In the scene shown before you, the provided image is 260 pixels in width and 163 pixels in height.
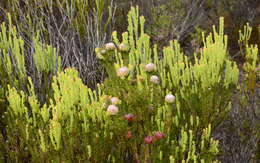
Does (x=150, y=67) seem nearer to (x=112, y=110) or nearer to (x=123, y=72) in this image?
(x=123, y=72)

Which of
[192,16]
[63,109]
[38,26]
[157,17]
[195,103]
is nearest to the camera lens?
[63,109]

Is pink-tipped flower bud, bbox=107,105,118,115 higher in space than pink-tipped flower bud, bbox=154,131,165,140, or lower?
higher

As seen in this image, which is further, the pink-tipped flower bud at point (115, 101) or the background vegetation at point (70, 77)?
the background vegetation at point (70, 77)

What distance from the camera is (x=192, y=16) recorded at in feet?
20.1

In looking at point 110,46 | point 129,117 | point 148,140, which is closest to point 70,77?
point 110,46

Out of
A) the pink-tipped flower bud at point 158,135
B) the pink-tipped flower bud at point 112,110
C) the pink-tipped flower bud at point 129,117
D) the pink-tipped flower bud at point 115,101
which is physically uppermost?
the pink-tipped flower bud at point 115,101

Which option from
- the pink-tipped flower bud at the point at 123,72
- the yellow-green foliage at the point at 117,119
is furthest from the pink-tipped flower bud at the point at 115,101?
the pink-tipped flower bud at the point at 123,72

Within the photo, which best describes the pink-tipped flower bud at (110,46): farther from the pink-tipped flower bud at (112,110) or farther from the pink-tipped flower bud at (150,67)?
the pink-tipped flower bud at (112,110)

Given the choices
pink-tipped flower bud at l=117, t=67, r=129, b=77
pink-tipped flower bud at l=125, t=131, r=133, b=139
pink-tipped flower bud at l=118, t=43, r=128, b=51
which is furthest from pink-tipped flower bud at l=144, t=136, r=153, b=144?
pink-tipped flower bud at l=118, t=43, r=128, b=51

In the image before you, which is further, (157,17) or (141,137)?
(157,17)

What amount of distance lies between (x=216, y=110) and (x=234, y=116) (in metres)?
0.93

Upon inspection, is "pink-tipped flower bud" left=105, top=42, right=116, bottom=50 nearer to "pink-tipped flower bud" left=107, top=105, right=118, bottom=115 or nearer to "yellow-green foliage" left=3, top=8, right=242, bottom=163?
"yellow-green foliage" left=3, top=8, right=242, bottom=163

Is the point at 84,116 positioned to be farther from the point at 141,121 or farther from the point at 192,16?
the point at 192,16

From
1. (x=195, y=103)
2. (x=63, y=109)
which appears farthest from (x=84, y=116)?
(x=195, y=103)
